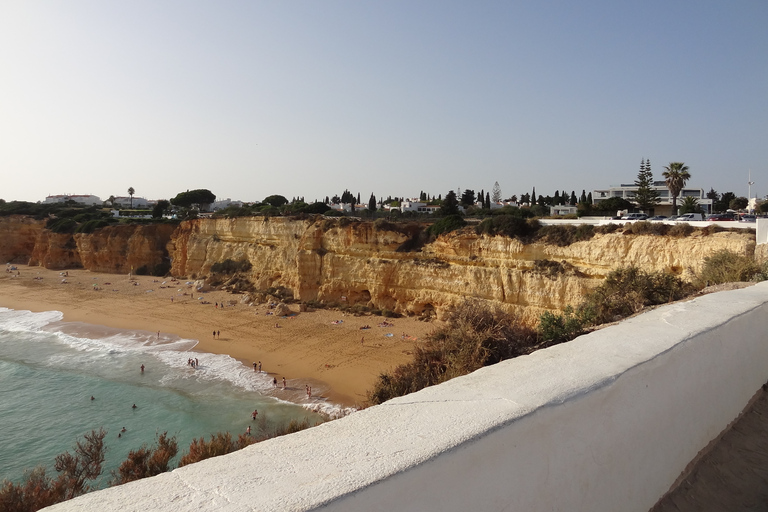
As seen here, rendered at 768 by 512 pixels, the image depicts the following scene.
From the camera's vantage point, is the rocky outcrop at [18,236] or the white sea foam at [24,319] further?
the rocky outcrop at [18,236]

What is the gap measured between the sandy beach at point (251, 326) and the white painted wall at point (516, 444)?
12988 mm

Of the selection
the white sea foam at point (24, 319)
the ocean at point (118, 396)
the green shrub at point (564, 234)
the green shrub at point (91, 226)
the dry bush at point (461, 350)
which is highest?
the green shrub at point (91, 226)

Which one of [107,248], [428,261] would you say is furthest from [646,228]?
[107,248]

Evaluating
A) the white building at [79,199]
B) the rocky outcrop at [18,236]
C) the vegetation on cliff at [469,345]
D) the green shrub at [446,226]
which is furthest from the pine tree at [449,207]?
the white building at [79,199]

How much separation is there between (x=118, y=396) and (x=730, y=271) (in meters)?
19.5

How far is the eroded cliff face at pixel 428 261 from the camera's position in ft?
59.3

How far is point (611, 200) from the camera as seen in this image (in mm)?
37406

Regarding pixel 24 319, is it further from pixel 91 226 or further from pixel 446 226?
pixel 446 226

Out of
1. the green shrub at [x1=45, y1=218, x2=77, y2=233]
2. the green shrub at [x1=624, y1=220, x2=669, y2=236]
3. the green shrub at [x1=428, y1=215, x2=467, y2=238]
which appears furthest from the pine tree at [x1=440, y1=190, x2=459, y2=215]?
the green shrub at [x1=45, y1=218, x2=77, y2=233]

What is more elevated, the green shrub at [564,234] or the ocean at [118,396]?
the green shrub at [564,234]

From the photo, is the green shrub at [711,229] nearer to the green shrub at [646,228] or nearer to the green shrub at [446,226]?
the green shrub at [646,228]

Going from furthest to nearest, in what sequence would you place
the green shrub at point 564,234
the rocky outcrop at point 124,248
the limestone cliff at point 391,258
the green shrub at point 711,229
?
1. the rocky outcrop at point 124,248
2. the green shrub at point 564,234
3. the limestone cliff at point 391,258
4. the green shrub at point 711,229

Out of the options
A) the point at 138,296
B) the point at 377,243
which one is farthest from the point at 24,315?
the point at 377,243

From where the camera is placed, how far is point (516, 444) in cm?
205
